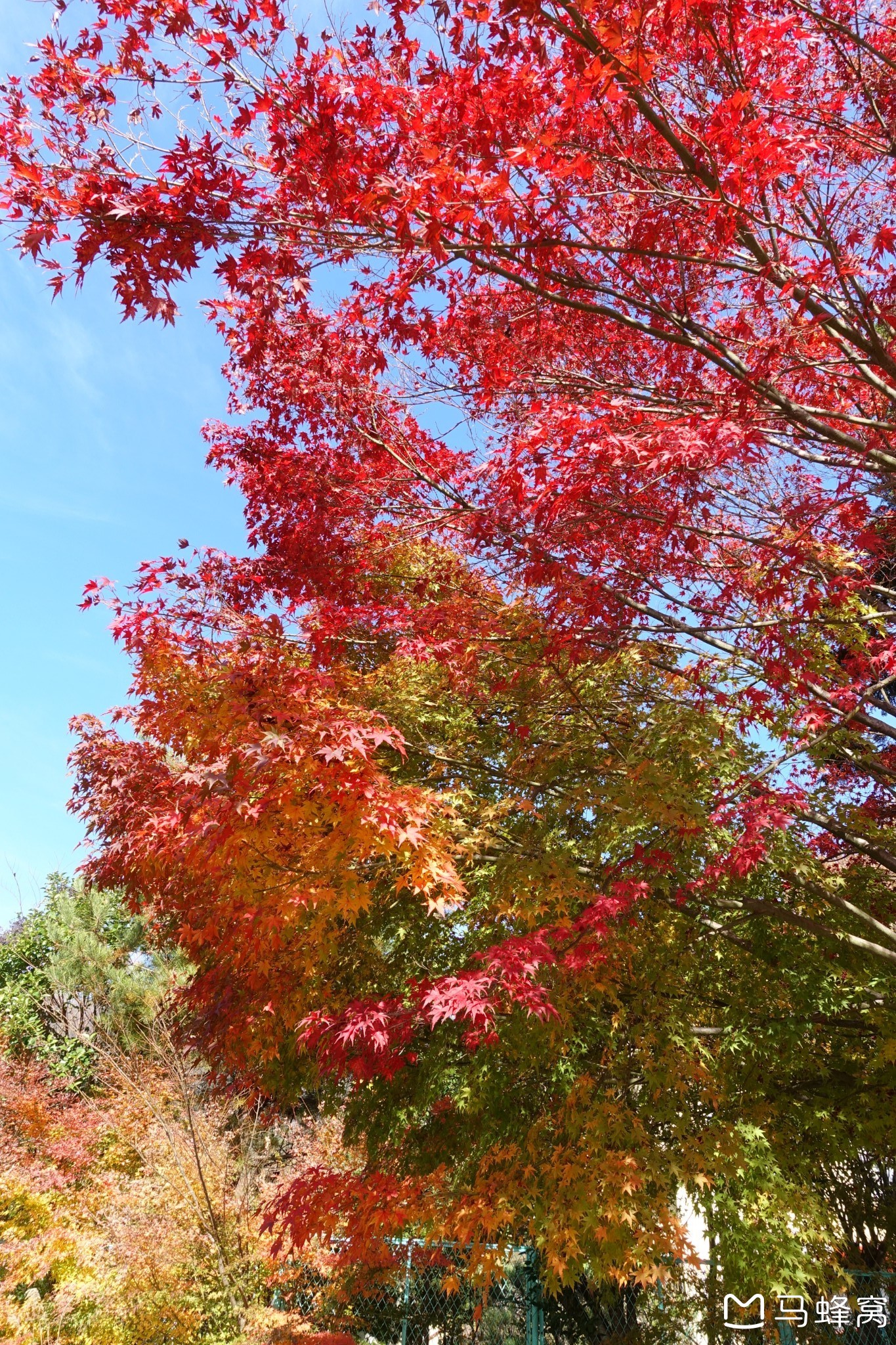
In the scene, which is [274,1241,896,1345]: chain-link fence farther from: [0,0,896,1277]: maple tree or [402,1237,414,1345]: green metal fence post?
[0,0,896,1277]: maple tree

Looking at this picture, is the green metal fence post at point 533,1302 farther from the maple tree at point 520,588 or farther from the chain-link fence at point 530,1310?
the maple tree at point 520,588

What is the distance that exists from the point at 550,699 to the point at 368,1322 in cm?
633

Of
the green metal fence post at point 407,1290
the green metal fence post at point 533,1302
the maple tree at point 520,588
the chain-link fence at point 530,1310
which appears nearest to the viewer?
the maple tree at point 520,588

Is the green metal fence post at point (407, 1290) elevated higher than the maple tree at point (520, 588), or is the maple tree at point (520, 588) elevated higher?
the maple tree at point (520, 588)

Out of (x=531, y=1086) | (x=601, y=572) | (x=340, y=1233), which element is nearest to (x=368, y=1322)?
(x=340, y=1233)

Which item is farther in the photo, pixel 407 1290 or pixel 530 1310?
pixel 407 1290

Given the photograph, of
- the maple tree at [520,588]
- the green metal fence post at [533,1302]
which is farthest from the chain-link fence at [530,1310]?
the maple tree at [520,588]

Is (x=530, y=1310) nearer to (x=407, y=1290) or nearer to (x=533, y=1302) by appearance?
(x=533, y=1302)

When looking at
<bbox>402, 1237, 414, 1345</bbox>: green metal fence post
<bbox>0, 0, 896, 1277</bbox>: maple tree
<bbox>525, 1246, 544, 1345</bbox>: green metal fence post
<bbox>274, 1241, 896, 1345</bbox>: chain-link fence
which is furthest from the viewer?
<bbox>402, 1237, 414, 1345</bbox>: green metal fence post

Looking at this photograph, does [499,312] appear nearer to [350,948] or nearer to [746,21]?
[746,21]

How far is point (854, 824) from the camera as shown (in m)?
5.61

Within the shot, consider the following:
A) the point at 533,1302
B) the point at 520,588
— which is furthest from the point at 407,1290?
the point at 520,588

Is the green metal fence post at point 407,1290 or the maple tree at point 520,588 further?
the green metal fence post at point 407,1290

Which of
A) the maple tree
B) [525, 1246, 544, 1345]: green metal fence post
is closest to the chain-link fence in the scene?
[525, 1246, 544, 1345]: green metal fence post
